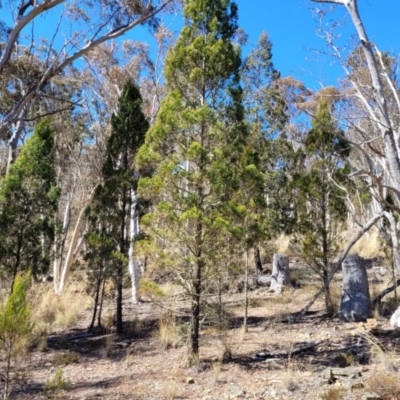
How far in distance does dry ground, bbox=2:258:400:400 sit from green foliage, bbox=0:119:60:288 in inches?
69.3

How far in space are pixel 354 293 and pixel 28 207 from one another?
22.7ft

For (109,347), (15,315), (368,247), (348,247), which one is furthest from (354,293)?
(368,247)

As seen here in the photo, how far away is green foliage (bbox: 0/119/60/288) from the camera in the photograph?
922cm

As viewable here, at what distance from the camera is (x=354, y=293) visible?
9141mm

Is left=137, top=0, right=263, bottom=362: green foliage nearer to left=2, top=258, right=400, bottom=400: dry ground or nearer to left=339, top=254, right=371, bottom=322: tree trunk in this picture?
left=2, top=258, right=400, bottom=400: dry ground

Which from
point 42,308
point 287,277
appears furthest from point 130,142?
point 287,277

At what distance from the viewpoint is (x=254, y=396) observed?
17.1 feet

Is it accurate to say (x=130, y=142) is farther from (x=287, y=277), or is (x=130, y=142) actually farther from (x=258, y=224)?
(x=287, y=277)

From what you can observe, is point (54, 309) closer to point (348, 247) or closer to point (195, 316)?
point (195, 316)

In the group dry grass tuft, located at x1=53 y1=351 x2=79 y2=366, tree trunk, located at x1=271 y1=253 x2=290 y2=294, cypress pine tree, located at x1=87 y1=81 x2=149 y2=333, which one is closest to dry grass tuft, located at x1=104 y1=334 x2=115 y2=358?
dry grass tuft, located at x1=53 y1=351 x2=79 y2=366

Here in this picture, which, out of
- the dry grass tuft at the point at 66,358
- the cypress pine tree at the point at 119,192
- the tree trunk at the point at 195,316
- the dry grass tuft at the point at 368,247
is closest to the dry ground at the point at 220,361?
the dry grass tuft at the point at 66,358

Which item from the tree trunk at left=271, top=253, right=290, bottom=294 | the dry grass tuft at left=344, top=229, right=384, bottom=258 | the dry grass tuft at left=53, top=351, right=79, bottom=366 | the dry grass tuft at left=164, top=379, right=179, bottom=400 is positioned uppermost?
the dry grass tuft at left=344, top=229, right=384, bottom=258

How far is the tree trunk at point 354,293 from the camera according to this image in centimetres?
894

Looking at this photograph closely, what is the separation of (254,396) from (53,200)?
6.11 m
